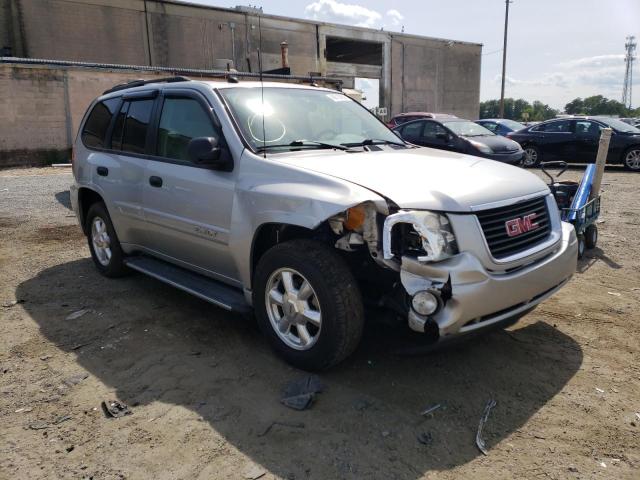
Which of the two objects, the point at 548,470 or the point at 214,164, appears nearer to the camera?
the point at 548,470

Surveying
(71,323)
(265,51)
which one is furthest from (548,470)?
(265,51)

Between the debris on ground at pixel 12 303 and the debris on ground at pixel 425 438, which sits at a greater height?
the debris on ground at pixel 12 303

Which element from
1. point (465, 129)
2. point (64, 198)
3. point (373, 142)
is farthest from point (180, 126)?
point (465, 129)

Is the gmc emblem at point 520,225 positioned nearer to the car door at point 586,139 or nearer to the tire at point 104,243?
the tire at point 104,243

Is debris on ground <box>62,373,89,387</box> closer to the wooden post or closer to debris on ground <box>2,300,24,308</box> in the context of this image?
debris on ground <box>2,300,24,308</box>

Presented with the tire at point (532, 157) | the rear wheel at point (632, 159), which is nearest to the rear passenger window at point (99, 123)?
the tire at point (532, 157)

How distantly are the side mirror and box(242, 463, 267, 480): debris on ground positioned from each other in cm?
196

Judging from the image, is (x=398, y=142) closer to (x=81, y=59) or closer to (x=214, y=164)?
(x=214, y=164)

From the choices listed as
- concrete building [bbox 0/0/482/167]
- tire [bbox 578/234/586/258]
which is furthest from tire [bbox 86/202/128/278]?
concrete building [bbox 0/0/482/167]

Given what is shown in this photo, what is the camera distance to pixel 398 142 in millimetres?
4609

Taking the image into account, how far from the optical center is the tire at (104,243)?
5.21m

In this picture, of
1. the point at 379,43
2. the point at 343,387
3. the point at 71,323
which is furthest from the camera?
the point at 379,43

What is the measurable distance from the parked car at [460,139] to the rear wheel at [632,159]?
2.97 meters

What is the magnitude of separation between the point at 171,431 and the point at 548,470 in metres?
1.90
